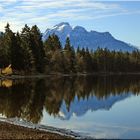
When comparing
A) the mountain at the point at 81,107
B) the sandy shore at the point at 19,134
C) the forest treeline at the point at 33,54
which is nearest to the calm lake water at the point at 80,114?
the mountain at the point at 81,107

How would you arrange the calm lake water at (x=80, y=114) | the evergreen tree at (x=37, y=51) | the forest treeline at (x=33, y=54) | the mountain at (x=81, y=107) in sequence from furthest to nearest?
the evergreen tree at (x=37, y=51) < the forest treeline at (x=33, y=54) < the mountain at (x=81, y=107) < the calm lake water at (x=80, y=114)

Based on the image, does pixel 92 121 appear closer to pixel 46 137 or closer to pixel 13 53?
pixel 46 137

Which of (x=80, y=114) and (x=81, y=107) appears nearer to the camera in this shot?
(x=80, y=114)

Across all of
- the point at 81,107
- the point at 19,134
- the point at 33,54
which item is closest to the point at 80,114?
the point at 81,107

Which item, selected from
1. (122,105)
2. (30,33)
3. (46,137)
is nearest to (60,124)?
(46,137)

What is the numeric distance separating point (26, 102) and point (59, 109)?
7602 millimetres

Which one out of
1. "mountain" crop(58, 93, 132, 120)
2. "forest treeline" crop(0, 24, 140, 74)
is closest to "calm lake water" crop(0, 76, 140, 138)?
"mountain" crop(58, 93, 132, 120)

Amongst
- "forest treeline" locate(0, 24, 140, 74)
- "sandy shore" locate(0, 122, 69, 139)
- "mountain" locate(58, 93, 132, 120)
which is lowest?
"mountain" locate(58, 93, 132, 120)

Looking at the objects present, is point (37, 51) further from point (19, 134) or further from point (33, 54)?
point (19, 134)

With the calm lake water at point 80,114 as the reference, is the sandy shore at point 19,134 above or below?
above

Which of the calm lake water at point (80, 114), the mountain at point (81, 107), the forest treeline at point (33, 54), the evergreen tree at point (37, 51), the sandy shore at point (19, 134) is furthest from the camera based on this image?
the evergreen tree at point (37, 51)

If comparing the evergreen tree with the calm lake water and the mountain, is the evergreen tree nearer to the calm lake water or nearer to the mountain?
the calm lake water

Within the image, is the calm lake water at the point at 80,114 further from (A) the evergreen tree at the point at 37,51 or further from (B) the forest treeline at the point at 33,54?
(A) the evergreen tree at the point at 37,51

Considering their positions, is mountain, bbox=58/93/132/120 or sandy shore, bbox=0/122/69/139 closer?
sandy shore, bbox=0/122/69/139
